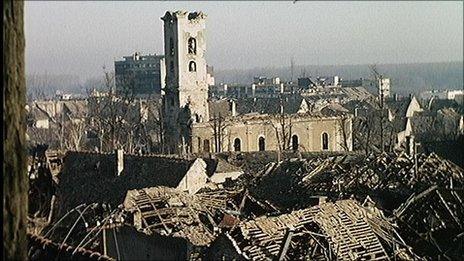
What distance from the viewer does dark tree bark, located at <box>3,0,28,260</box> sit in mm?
3193

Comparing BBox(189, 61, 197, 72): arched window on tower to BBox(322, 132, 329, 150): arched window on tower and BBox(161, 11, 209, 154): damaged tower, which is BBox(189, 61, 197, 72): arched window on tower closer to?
BBox(161, 11, 209, 154): damaged tower

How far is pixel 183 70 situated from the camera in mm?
43719

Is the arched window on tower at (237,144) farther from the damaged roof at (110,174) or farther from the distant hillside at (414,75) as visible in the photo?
the distant hillside at (414,75)

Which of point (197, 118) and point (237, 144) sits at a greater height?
point (197, 118)

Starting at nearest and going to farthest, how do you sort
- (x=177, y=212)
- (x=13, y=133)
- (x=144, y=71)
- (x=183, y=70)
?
(x=13, y=133), (x=177, y=212), (x=183, y=70), (x=144, y=71)

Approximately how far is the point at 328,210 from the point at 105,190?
11.8 metres

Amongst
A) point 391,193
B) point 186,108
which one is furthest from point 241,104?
point 391,193

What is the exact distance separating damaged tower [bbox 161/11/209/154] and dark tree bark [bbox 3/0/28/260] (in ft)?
130

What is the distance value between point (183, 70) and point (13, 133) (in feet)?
133

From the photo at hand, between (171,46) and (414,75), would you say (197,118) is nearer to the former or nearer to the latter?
(171,46)

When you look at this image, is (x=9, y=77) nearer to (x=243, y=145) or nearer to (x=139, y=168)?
(x=139, y=168)

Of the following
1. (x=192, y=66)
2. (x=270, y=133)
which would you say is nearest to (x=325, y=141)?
(x=270, y=133)

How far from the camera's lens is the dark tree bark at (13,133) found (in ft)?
10.5

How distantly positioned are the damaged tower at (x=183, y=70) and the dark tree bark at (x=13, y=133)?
39.6 meters
